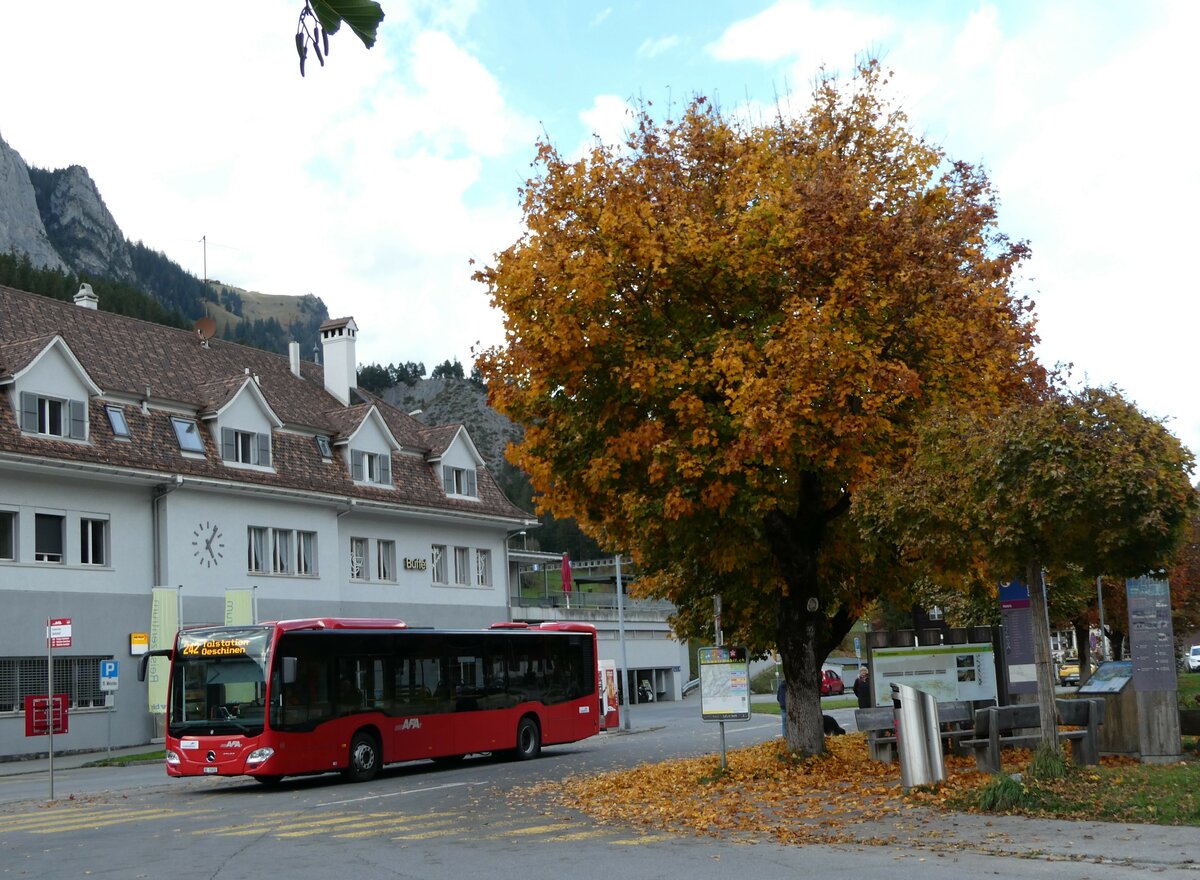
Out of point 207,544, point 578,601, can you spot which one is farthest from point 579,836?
point 578,601

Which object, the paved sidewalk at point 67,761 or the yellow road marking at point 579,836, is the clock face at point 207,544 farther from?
the yellow road marking at point 579,836

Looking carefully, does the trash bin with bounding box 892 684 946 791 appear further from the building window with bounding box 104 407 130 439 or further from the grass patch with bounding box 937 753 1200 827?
the building window with bounding box 104 407 130 439

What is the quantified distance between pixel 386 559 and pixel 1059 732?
34.5 meters

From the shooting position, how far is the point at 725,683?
19.2 metres

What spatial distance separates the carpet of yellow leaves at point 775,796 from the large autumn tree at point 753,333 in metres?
1.29

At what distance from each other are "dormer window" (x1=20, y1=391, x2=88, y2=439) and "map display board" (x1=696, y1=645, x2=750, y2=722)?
22842mm

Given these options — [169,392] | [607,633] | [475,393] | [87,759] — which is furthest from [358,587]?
[475,393]

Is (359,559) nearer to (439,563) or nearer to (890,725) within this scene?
(439,563)

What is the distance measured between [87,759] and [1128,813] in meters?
28.3

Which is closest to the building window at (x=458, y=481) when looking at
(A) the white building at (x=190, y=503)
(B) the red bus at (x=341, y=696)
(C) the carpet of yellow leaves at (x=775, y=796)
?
(A) the white building at (x=190, y=503)

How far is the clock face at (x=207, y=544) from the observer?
39656 mm

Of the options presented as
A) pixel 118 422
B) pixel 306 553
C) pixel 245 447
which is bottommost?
pixel 306 553

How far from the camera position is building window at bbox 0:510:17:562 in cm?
3431

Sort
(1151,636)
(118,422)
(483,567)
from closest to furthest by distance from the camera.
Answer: (1151,636)
(118,422)
(483,567)
